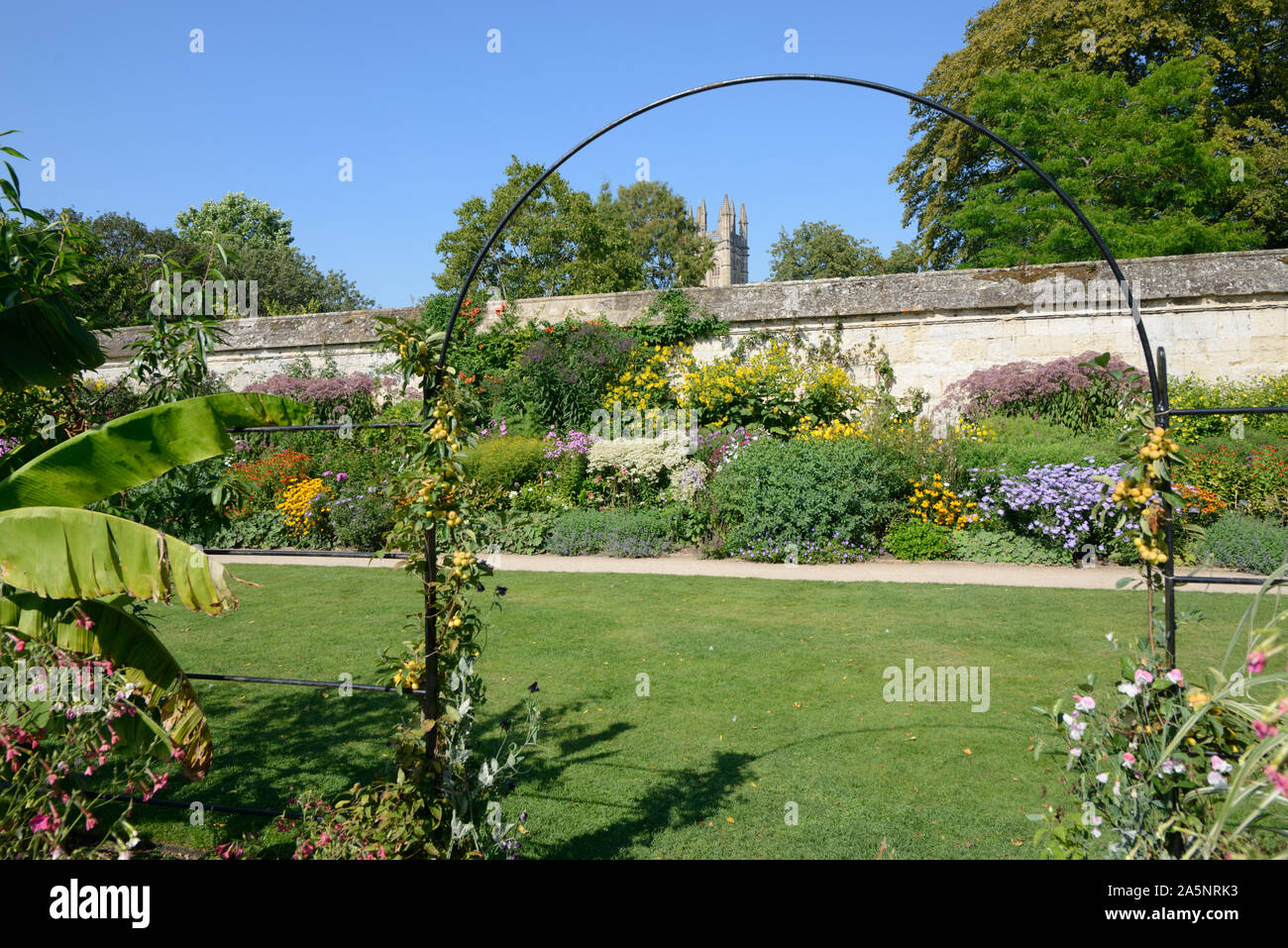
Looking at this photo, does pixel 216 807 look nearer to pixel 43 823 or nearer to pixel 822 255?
pixel 43 823

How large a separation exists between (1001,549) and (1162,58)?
19.5 metres

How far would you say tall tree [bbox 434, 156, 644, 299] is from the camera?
87.6ft

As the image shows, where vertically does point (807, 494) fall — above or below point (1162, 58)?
below

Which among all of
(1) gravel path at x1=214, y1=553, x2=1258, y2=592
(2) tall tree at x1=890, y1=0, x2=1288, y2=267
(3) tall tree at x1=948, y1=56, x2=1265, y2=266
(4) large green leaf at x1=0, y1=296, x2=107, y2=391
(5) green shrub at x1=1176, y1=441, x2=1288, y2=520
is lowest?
(1) gravel path at x1=214, y1=553, x2=1258, y2=592

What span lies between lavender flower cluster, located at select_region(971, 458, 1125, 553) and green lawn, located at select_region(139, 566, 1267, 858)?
169 cm

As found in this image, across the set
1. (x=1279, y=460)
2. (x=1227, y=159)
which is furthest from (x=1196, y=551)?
(x=1227, y=159)

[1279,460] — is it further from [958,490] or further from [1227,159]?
[1227,159]

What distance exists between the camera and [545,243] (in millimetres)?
27047

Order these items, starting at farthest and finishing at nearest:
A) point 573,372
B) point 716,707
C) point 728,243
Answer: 1. point 728,243
2. point 573,372
3. point 716,707

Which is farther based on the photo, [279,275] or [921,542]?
[279,275]

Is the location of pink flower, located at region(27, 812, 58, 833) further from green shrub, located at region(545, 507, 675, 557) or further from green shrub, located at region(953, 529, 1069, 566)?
green shrub, located at region(953, 529, 1069, 566)

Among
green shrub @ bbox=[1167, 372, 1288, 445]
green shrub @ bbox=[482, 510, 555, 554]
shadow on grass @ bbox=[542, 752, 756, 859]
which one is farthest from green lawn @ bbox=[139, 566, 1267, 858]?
green shrub @ bbox=[1167, 372, 1288, 445]

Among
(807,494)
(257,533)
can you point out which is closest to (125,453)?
(807,494)

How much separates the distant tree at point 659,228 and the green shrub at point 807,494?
36.6 m
